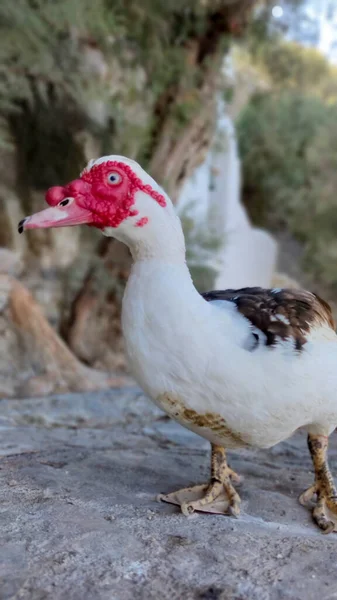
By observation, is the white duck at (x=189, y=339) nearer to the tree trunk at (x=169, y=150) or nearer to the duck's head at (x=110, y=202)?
Answer: the duck's head at (x=110, y=202)

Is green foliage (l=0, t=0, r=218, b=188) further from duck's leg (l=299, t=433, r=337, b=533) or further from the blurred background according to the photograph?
duck's leg (l=299, t=433, r=337, b=533)

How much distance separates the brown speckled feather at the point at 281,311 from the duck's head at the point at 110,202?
30 centimetres

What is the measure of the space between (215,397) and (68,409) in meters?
1.63

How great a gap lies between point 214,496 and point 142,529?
276 mm

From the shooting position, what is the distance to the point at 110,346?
4.61m

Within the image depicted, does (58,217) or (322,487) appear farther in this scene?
(322,487)

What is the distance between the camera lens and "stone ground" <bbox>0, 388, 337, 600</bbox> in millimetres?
1025

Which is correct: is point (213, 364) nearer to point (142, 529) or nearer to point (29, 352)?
point (142, 529)

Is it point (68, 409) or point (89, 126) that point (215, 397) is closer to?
point (68, 409)

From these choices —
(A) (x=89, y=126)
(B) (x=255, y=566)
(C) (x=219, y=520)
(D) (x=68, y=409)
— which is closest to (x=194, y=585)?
(B) (x=255, y=566)

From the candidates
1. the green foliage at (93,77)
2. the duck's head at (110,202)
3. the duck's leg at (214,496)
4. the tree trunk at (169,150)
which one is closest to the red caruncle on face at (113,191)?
the duck's head at (110,202)

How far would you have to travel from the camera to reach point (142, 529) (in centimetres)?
126

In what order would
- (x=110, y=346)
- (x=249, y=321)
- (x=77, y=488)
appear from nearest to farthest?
(x=249, y=321) → (x=77, y=488) → (x=110, y=346)

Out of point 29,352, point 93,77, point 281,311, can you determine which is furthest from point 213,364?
point 93,77
